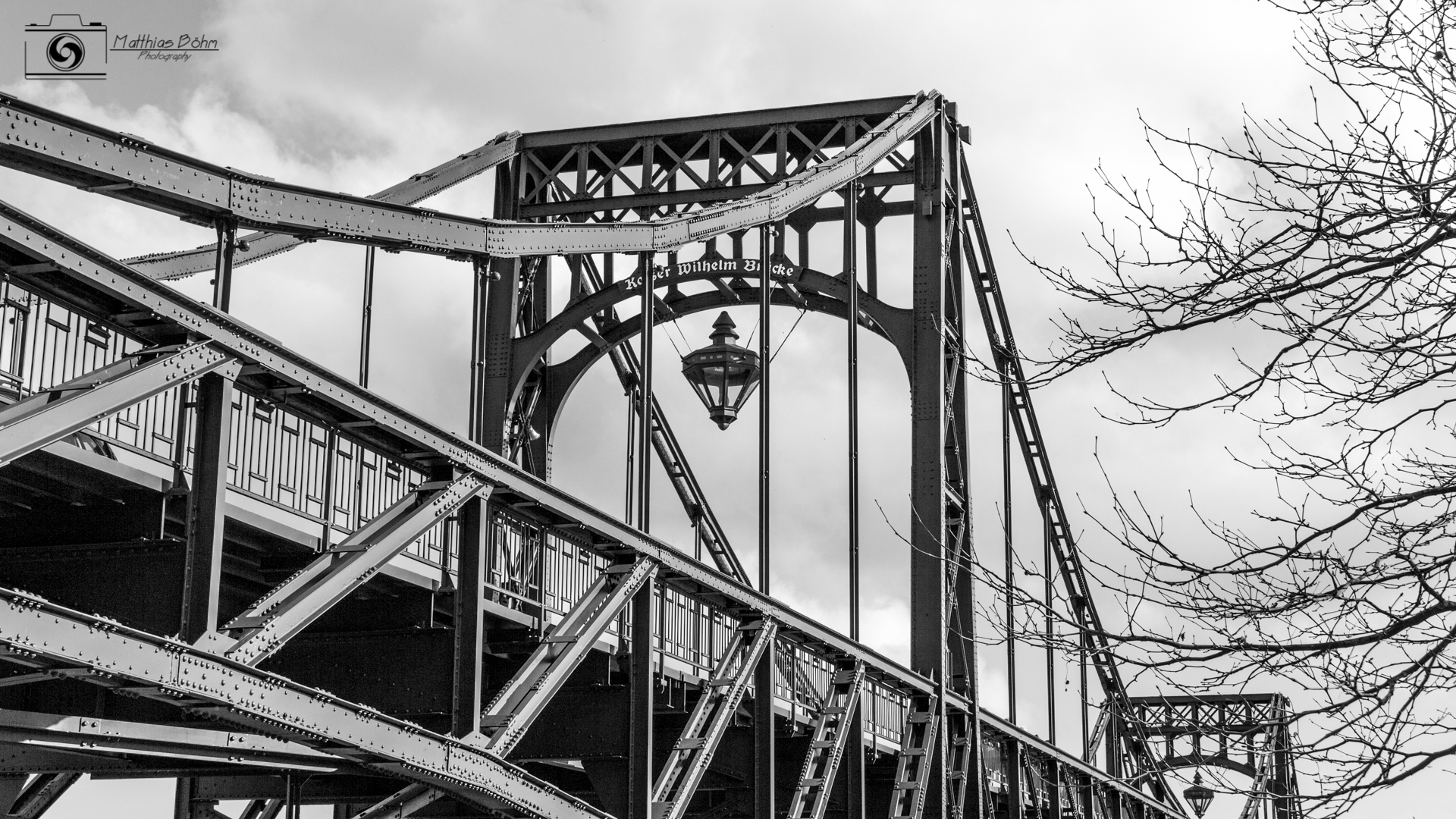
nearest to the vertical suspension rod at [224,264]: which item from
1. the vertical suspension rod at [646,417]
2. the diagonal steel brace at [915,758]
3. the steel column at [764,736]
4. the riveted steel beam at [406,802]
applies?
the riveted steel beam at [406,802]

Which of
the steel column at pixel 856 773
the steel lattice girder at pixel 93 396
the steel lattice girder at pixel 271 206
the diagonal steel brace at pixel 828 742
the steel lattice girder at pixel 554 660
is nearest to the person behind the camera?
the steel lattice girder at pixel 93 396

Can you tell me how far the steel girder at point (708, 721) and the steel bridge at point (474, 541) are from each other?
36mm

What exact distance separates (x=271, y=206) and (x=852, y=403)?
10383 mm

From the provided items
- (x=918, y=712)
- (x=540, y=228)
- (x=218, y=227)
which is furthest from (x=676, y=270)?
(x=218, y=227)

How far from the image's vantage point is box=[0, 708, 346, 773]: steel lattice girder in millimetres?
9133

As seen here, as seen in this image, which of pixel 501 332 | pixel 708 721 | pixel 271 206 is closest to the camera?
pixel 271 206

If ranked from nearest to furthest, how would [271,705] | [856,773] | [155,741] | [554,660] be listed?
[271,705], [155,741], [554,660], [856,773]

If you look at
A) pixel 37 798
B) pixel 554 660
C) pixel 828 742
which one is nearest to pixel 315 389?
pixel 554 660

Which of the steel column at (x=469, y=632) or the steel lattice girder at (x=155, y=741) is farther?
the steel column at (x=469, y=632)

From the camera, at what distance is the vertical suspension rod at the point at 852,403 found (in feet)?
64.7

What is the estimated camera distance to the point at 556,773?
21609 millimetres

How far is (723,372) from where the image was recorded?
61.2 ft

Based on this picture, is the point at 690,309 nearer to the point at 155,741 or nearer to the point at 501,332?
the point at 501,332

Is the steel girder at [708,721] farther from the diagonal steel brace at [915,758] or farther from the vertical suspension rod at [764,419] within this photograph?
the diagonal steel brace at [915,758]
